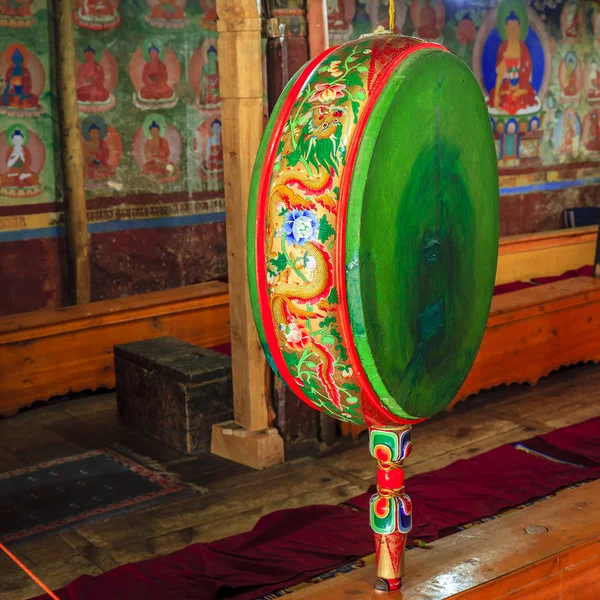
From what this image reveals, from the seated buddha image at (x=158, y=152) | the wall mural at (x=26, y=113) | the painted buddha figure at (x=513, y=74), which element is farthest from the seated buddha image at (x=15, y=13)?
the painted buddha figure at (x=513, y=74)

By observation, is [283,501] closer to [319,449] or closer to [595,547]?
[319,449]

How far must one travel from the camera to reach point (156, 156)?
335 inches

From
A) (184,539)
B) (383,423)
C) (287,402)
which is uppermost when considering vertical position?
(383,423)

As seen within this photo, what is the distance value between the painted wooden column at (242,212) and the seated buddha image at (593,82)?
8555 mm

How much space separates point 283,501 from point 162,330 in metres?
2.38

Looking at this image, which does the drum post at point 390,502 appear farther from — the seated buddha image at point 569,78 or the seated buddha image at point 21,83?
the seated buddha image at point 569,78

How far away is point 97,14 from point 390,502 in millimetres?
6440

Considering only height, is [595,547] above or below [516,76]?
below

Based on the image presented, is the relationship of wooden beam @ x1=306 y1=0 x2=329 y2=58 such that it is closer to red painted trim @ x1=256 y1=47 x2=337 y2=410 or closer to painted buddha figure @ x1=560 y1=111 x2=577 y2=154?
red painted trim @ x1=256 y1=47 x2=337 y2=410

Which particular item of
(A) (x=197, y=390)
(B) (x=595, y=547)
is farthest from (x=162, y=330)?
(B) (x=595, y=547)

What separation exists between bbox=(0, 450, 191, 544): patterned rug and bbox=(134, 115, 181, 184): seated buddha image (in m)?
3.72

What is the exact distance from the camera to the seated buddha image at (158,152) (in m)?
8.43

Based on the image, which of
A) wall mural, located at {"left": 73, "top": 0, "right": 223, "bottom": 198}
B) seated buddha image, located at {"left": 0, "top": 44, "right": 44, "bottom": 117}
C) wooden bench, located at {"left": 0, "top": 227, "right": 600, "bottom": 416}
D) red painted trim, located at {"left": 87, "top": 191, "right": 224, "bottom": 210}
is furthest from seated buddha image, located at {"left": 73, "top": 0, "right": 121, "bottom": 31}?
wooden bench, located at {"left": 0, "top": 227, "right": 600, "bottom": 416}

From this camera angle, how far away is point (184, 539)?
4.20 metres
